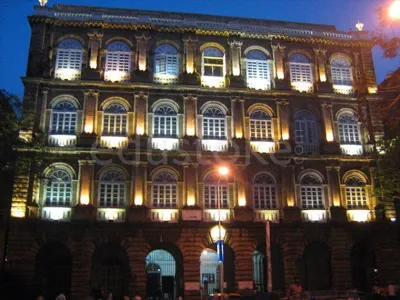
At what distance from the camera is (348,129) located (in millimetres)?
30281

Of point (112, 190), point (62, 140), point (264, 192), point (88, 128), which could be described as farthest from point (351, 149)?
point (62, 140)

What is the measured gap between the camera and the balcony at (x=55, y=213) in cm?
2564

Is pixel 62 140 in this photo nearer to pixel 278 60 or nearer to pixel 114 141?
pixel 114 141

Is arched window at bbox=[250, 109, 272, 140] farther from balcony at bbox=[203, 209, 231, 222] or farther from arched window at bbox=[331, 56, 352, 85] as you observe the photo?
arched window at bbox=[331, 56, 352, 85]

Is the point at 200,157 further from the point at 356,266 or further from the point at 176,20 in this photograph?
the point at 356,266

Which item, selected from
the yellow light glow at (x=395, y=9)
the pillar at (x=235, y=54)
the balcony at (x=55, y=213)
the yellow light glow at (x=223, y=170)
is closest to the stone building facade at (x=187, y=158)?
the balcony at (x=55, y=213)

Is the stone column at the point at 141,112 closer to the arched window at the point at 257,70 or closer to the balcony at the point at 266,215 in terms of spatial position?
the arched window at the point at 257,70

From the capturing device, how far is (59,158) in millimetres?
26500

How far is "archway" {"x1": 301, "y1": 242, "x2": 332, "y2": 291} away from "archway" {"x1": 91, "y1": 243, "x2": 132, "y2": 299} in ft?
37.3

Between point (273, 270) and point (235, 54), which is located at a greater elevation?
point (235, 54)

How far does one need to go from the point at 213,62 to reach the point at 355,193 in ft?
42.0

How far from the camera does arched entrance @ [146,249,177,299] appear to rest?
90.8 feet

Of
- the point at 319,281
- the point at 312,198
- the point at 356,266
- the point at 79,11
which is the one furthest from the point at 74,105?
the point at 356,266

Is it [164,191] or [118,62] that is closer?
[164,191]
